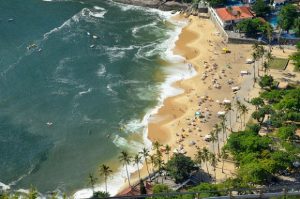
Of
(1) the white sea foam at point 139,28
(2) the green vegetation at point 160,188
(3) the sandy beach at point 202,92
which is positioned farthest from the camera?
(1) the white sea foam at point 139,28

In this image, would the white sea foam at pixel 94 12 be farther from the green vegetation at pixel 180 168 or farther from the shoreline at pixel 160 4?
the green vegetation at pixel 180 168

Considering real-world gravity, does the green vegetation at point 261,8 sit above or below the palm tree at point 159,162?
above

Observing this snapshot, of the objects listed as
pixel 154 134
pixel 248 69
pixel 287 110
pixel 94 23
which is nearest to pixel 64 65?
pixel 94 23

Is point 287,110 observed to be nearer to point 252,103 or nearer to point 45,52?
point 252,103

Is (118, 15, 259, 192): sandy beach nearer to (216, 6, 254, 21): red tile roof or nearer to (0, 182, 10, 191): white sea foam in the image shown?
(216, 6, 254, 21): red tile roof

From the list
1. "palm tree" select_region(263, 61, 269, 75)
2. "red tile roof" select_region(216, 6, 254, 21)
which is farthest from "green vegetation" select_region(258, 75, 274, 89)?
"red tile roof" select_region(216, 6, 254, 21)

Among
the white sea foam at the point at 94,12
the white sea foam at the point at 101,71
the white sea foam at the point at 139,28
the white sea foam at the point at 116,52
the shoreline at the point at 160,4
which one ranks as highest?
the shoreline at the point at 160,4

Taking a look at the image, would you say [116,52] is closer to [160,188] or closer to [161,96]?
[161,96]

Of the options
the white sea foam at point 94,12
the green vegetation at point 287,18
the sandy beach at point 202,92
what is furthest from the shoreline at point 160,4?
the green vegetation at point 287,18

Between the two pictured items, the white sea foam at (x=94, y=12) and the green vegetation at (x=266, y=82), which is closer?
the green vegetation at (x=266, y=82)
